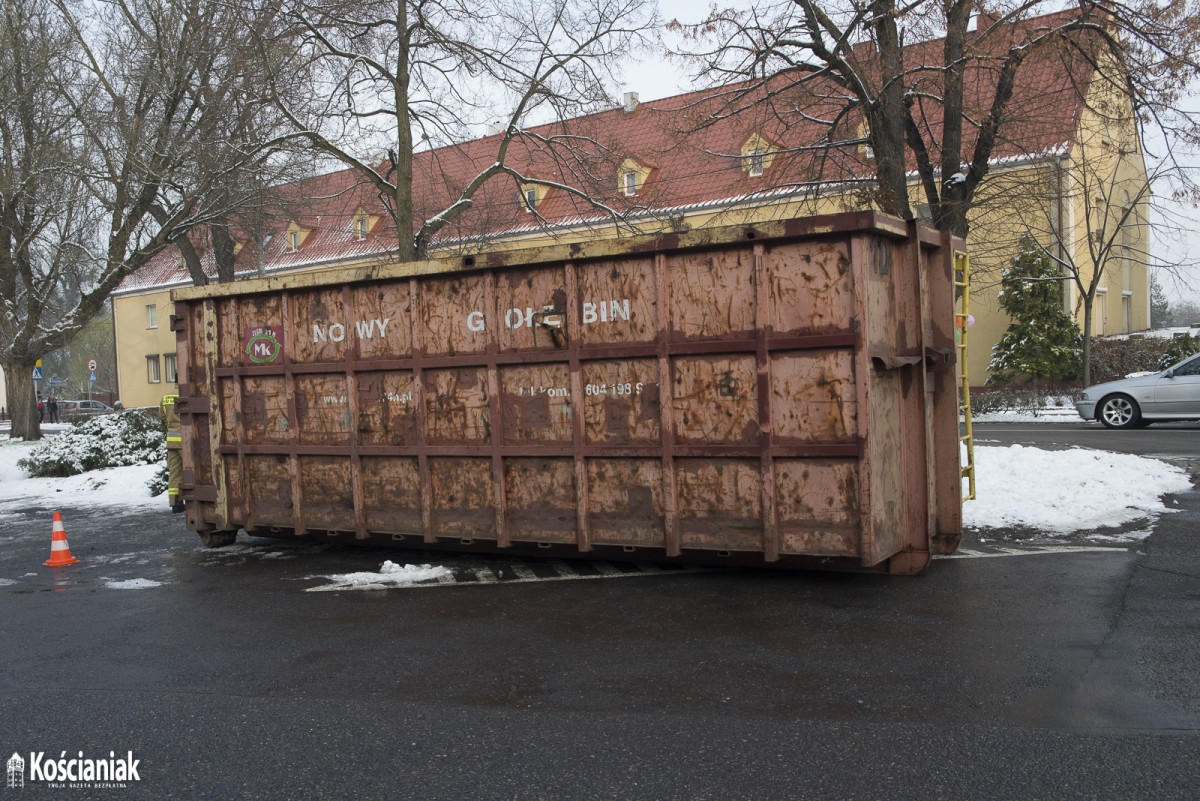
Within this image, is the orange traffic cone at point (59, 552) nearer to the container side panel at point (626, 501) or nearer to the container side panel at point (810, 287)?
the container side panel at point (626, 501)

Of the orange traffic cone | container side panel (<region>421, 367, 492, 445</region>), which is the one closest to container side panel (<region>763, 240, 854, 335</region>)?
container side panel (<region>421, 367, 492, 445</region>)

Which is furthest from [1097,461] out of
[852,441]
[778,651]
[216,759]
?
[216,759]

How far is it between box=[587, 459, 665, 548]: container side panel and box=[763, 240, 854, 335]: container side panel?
4.55ft

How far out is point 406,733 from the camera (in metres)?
3.97

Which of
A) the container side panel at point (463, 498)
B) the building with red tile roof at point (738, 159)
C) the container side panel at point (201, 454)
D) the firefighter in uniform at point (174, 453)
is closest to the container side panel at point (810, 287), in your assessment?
the container side panel at point (463, 498)

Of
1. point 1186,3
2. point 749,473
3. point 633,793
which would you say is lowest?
point 633,793

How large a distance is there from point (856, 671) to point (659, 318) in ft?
9.12

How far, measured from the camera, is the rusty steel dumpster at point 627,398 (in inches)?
233

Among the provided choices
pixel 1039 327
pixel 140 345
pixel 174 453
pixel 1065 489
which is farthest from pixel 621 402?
pixel 140 345

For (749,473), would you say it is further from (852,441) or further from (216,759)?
(216,759)

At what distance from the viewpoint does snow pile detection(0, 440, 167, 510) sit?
1326 cm

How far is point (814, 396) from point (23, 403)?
81.9 feet

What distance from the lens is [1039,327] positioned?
25938 millimetres

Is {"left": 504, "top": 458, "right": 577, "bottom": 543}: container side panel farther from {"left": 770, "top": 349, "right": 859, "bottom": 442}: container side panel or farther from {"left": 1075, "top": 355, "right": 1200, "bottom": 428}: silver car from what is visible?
{"left": 1075, "top": 355, "right": 1200, "bottom": 428}: silver car
